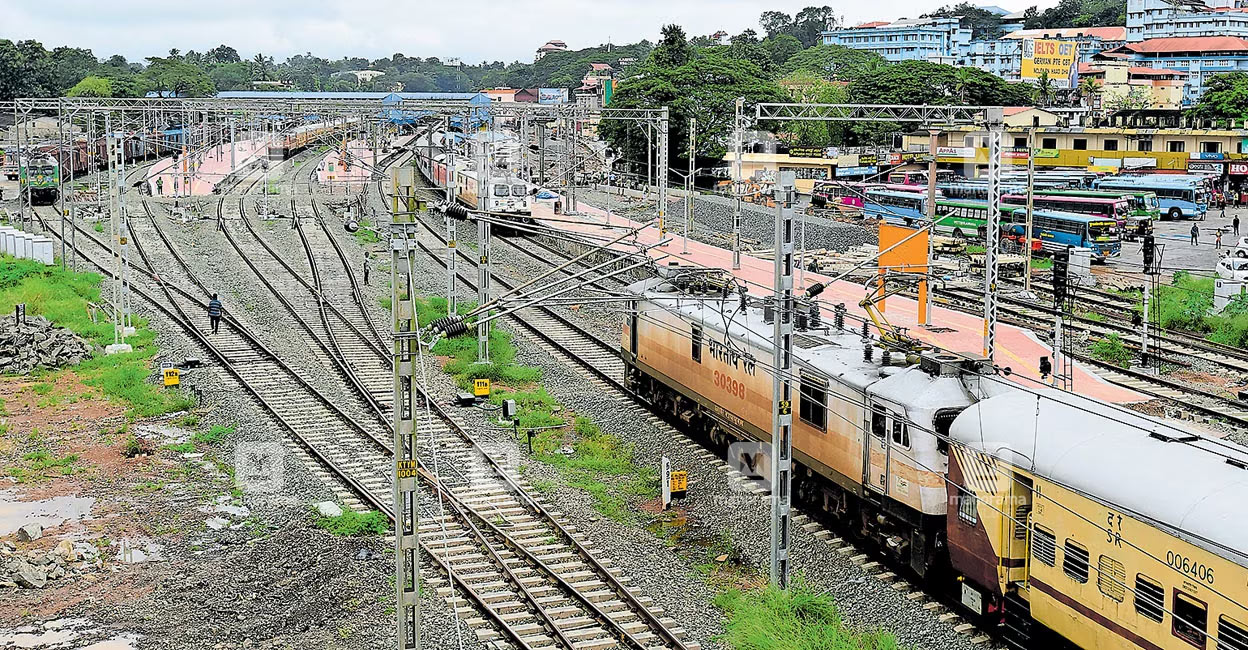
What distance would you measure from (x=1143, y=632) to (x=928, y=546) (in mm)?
4095

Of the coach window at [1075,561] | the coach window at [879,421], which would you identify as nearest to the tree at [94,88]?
the coach window at [879,421]

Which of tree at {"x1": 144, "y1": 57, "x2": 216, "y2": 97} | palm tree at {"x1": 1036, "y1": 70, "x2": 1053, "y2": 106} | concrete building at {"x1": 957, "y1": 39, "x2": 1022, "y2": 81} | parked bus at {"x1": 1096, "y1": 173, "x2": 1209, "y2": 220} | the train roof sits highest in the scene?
concrete building at {"x1": 957, "y1": 39, "x2": 1022, "y2": 81}

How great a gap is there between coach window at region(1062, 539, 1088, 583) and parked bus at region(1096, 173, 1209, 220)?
176 ft

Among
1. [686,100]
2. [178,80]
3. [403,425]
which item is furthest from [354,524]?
[178,80]

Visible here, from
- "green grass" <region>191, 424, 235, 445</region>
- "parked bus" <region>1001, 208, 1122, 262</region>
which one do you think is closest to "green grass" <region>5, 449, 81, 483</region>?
"green grass" <region>191, 424, 235, 445</region>

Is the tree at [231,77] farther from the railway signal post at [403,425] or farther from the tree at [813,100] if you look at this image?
the railway signal post at [403,425]

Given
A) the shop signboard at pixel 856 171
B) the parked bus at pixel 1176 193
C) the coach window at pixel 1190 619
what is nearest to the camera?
the coach window at pixel 1190 619

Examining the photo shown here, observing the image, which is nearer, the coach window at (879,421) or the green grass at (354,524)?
the coach window at (879,421)

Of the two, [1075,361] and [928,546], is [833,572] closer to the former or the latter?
[928,546]

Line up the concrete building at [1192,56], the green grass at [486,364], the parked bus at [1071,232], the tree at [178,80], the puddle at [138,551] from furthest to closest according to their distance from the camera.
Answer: the tree at [178,80], the concrete building at [1192,56], the parked bus at [1071,232], the green grass at [486,364], the puddle at [138,551]

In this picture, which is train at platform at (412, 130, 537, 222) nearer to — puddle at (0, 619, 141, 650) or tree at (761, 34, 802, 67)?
puddle at (0, 619, 141, 650)

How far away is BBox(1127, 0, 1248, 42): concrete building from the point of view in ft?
435

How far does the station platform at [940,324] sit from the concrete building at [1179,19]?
99421 mm

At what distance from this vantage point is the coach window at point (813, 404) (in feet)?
64.2
